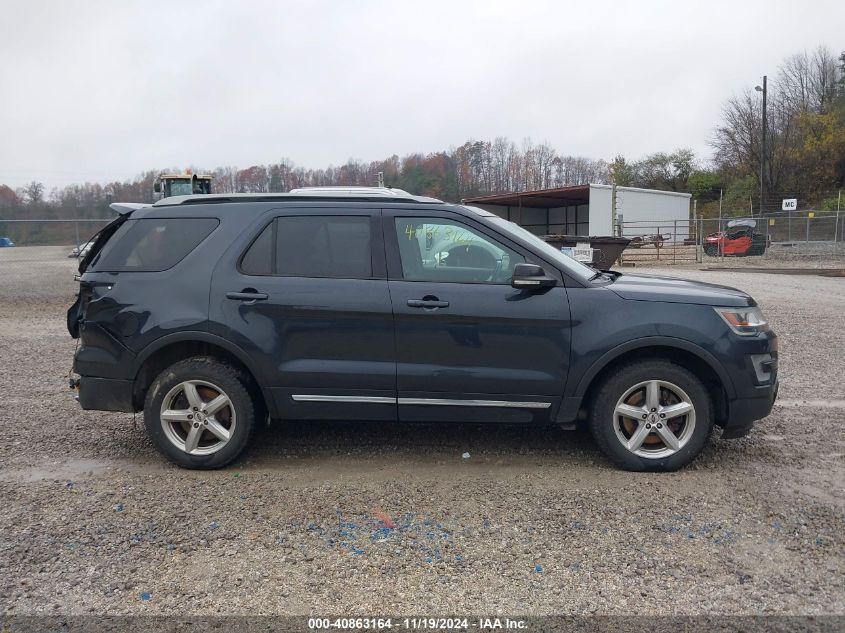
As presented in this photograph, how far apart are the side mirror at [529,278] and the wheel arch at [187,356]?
183cm

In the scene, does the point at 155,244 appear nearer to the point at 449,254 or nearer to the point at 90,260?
the point at 90,260

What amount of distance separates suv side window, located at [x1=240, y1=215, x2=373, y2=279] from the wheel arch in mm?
541

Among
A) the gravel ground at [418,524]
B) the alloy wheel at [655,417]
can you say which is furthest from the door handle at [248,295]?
the alloy wheel at [655,417]

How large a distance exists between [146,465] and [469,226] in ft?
9.23

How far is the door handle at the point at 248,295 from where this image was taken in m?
4.20

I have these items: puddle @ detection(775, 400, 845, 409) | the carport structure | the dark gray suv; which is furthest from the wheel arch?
the carport structure

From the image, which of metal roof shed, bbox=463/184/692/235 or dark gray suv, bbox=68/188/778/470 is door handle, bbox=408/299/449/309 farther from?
metal roof shed, bbox=463/184/692/235

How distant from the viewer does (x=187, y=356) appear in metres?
4.39

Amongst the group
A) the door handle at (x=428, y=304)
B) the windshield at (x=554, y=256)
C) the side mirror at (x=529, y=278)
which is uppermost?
the windshield at (x=554, y=256)

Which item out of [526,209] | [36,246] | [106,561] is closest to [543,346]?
[106,561]

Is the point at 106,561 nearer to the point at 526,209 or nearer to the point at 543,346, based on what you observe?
the point at 543,346

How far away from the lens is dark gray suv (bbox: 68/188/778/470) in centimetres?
409

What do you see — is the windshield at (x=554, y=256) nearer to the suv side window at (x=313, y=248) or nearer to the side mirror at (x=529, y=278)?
the side mirror at (x=529, y=278)

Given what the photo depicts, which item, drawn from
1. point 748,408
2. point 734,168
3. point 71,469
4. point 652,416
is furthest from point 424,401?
point 734,168
